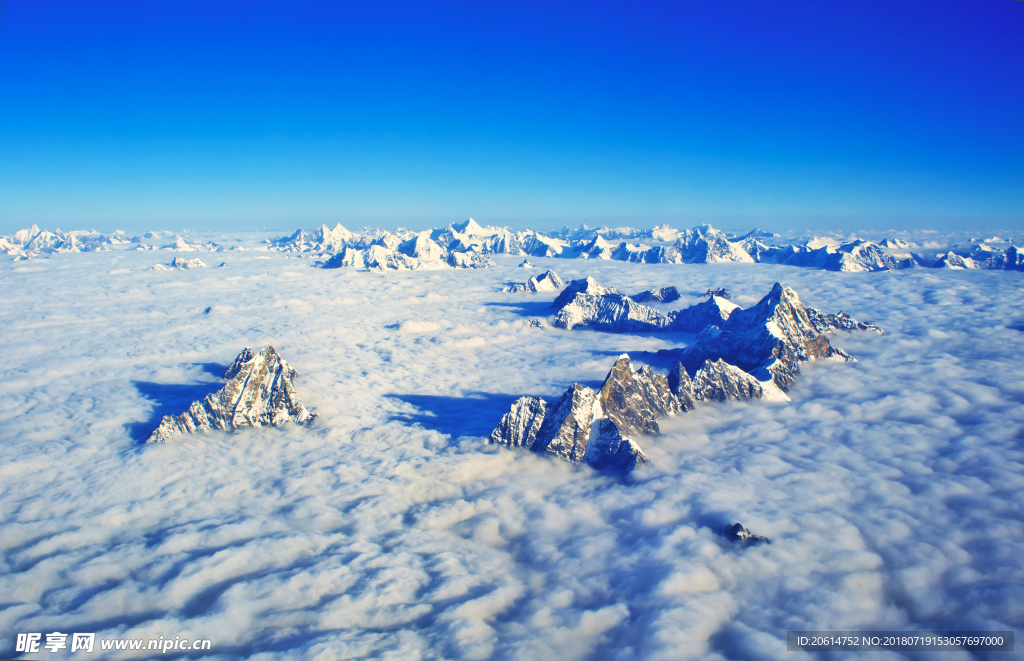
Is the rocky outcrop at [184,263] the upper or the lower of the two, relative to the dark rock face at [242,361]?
upper

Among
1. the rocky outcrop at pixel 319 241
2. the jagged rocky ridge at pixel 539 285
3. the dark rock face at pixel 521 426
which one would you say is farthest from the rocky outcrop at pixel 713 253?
the rocky outcrop at pixel 319 241

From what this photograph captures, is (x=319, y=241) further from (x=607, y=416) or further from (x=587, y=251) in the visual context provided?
(x=607, y=416)

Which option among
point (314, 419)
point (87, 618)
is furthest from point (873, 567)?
point (314, 419)

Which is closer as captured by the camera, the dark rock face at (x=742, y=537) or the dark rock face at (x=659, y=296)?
the dark rock face at (x=742, y=537)

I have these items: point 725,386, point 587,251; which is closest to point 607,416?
point 725,386

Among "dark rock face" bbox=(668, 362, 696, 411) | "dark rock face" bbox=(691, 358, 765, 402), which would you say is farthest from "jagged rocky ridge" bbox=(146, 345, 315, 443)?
"dark rock face" bbox=(691, 358, 765, 402)

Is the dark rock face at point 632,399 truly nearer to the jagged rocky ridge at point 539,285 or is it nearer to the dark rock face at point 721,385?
the dark rock face at point 721,385

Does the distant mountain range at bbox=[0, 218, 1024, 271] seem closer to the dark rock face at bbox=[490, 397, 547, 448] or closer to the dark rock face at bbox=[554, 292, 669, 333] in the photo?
the dark rock face at bbox=[554, 292, 669, 333]
